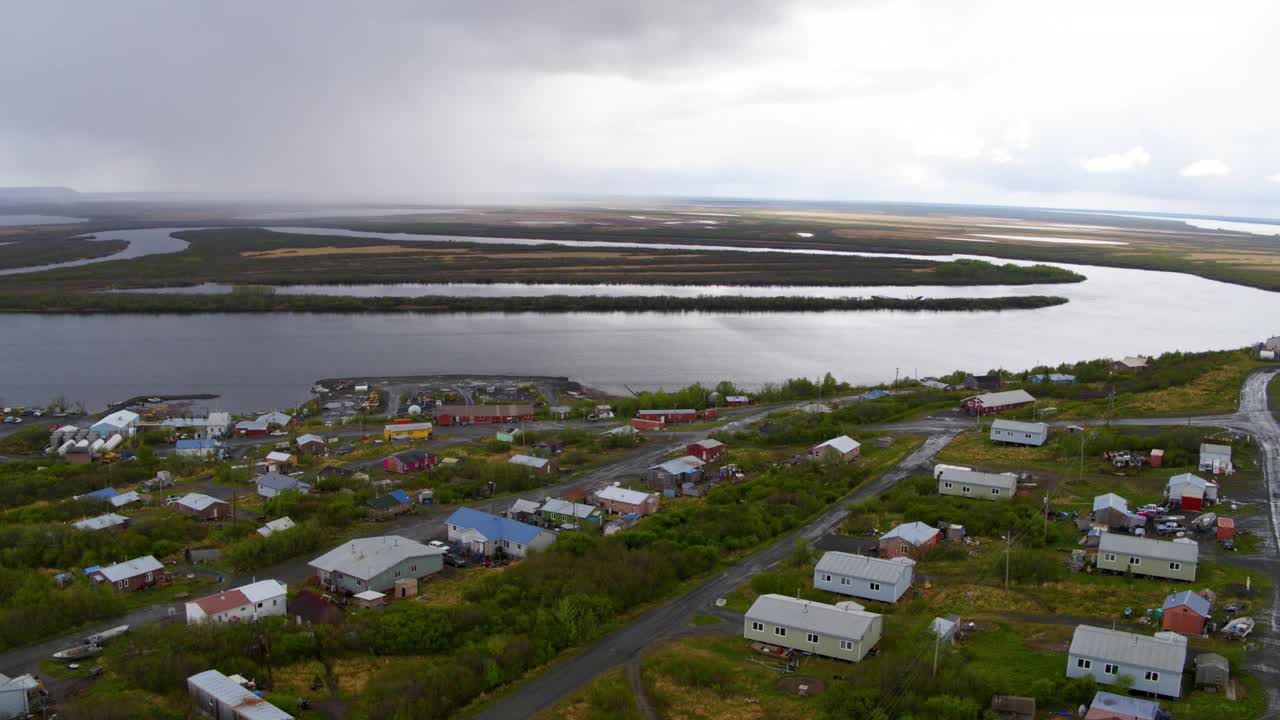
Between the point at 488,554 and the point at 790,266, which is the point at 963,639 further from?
the point at 790,266

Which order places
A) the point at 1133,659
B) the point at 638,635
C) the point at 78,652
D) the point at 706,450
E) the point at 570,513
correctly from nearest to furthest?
the point at 1133,659
the point at 78,652
the point at 638,635
the point at 570,513
the point at 706,450

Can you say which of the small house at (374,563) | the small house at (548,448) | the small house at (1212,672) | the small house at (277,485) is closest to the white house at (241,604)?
the small house at (374,563)

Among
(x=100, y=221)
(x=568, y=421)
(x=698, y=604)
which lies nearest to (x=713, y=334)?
(x=568, y=421)

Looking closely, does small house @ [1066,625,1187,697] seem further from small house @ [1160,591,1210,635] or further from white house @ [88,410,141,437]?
white house @ [88,410,141,437]

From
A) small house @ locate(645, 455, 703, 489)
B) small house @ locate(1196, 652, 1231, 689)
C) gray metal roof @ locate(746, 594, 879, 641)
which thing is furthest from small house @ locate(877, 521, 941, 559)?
small house @ locate(645, 455, 703, 489)

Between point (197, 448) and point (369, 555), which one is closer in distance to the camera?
point (369, 555)

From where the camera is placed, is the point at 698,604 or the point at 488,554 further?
the point at 488,554

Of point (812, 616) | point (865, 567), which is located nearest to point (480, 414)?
point (865, 567)

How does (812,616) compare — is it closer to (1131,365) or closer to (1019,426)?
(1019,426)
